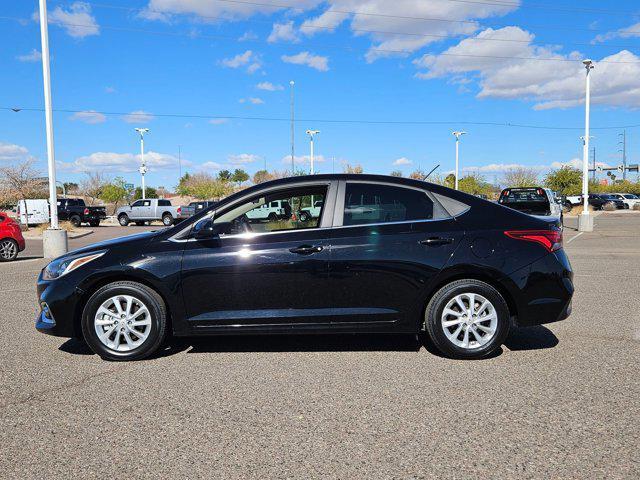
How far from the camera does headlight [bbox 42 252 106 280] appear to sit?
5234mm

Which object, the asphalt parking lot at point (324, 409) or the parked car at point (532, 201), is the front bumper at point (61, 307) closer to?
the asphalt parking lot at point (324, 409)

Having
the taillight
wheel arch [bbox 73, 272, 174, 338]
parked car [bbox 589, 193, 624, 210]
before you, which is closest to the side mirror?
wheel arch [bbox 73, 272, 174, 338]

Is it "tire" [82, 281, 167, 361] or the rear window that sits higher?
the rear window

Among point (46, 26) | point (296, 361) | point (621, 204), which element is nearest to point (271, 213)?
point (296, 361)

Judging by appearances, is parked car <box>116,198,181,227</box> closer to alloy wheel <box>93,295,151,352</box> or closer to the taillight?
alloy wheel <box>93,295,151,352</box>

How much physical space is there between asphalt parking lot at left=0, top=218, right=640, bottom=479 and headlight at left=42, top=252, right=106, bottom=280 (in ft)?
2.63

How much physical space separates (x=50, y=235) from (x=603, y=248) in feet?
51.5

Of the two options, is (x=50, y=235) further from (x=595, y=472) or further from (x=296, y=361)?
(x=595, y=472)

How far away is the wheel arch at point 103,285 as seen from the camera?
5160mm

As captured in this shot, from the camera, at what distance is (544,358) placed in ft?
17.1

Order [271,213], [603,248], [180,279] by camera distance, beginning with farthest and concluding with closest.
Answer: [603,248] < [271,213] < [180,279]

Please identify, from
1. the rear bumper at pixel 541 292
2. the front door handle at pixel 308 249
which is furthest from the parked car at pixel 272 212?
the rear bumper at pixel 541 292

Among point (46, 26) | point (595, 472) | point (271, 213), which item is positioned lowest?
point (595, 472)

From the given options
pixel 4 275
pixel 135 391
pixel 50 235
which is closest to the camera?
pixel 135 391
